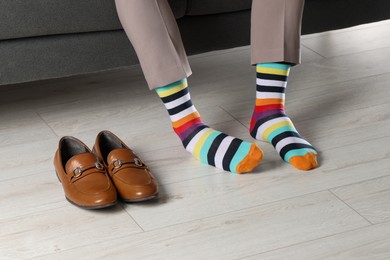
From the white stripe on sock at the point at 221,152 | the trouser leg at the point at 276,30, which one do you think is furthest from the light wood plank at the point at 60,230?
the trouser leg at the point at 276,30

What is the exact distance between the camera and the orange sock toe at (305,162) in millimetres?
1688

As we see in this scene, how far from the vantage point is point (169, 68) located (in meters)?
1.70

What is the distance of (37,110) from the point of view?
2.11 m

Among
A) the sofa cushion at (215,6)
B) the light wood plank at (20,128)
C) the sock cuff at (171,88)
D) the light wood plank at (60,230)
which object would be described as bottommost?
the light wood plank at (20,128)

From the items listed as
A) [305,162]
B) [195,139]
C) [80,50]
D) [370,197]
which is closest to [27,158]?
[80,50]

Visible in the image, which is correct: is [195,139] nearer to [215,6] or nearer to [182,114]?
[182,114]

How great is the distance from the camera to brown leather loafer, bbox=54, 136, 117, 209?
5.08 feet

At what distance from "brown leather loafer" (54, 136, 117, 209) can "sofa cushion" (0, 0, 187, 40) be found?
1.03 ft

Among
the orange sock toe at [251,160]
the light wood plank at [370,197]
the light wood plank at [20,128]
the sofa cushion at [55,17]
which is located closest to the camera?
the light wood plank at [370,197]

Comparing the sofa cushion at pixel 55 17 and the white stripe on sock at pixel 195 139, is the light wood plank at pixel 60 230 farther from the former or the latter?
the sofa cushion at pixel 55 17

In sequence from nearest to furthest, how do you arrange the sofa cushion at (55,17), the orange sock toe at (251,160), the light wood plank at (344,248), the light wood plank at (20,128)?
the light wood plank at (344,248) → the orange sock toe at (251,160) → the sofa cushion at (55,17) → the light wood plank at (20,128)

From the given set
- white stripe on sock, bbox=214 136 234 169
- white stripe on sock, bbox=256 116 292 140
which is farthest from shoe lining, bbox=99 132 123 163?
white stripe on sock, bbox=256 116 292 140

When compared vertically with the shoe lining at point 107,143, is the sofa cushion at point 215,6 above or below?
above

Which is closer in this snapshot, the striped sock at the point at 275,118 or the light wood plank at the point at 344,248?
the light wood plank at the point at 344,248
